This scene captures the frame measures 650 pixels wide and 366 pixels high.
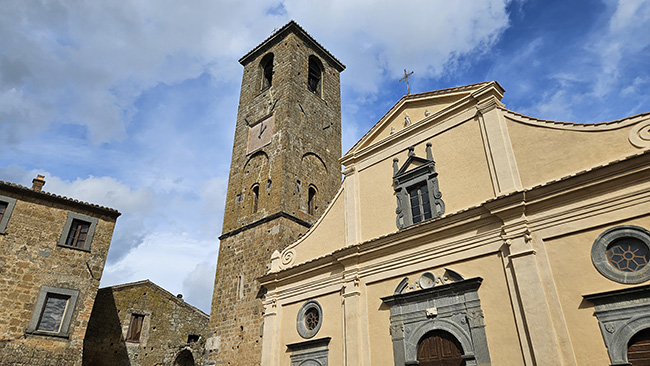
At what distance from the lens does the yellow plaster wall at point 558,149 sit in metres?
7.43

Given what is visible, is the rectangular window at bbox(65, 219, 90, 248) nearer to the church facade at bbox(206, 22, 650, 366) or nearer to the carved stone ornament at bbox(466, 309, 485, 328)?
the church facade at bbox(206, 22, 650, 366)

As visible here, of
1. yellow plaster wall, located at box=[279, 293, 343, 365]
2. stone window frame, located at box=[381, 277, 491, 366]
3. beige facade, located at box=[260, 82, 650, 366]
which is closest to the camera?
beige facade, located at box=[260, 82, 650, 366]

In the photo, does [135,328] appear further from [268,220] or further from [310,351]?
[310,351]

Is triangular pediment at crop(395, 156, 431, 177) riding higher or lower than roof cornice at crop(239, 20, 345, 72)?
lower

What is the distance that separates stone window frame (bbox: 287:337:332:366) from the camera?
33.0 ft

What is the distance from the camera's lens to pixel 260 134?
56.3 ft

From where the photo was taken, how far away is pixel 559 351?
6629mm

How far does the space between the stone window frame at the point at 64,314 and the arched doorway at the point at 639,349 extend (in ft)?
44.2

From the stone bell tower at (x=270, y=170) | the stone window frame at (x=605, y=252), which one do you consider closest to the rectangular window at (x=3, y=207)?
the stone bell tower at (x=270, y=170)

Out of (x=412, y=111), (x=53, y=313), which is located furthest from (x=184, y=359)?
(x=412, y=111)

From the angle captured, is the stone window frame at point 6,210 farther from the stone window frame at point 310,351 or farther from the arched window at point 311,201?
the arched window at point 311,201

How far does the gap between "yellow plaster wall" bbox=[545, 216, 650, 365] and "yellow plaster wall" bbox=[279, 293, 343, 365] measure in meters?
4.98

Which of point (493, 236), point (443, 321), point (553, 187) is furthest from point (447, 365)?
point (553, 187)

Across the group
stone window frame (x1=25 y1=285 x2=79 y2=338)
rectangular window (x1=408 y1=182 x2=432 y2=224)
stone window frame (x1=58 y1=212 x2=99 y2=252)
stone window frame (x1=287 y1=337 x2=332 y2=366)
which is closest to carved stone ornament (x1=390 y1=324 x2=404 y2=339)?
stone window frame (x1=287 y1=337 x2=332 y2=366)
